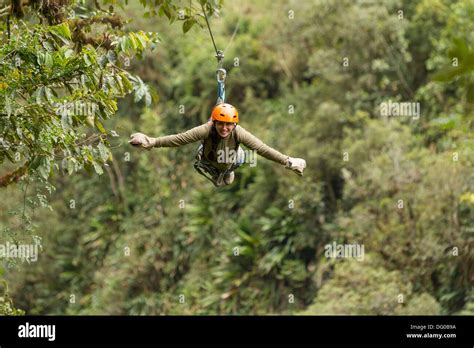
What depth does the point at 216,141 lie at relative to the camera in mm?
8617

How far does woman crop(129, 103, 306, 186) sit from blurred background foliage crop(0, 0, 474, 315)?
8446 millimetres

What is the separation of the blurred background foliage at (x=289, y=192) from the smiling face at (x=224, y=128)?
8.96 m

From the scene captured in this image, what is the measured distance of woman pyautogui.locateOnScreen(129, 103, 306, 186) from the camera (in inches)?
322

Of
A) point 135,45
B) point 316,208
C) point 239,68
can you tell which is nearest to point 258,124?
Answer: point 239,68

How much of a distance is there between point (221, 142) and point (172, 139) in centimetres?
53

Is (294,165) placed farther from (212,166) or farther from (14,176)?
(14,176)

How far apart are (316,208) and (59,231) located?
9789mm

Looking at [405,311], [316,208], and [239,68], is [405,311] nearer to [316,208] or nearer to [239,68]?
[316,208]

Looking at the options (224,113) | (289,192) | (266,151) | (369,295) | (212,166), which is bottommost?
(266,151)

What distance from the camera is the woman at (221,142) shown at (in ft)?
26.9

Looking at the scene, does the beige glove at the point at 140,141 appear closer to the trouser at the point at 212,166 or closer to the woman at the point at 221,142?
the woman at the point at 221,142

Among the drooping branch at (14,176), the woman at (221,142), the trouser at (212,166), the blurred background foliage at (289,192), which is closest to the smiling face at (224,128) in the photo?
the woman at (221,142)

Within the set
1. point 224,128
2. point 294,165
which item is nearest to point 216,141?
point 224,128

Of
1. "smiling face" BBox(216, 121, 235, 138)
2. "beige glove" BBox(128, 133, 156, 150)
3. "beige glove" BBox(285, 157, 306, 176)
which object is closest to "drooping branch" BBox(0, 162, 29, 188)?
"beige glove" BBox(128, 133, 156, 150)
